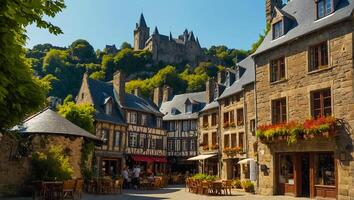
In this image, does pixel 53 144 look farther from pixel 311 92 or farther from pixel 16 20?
pixel 16 20

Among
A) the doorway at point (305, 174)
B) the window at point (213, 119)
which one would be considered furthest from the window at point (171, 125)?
the doorway at point (305, 174)

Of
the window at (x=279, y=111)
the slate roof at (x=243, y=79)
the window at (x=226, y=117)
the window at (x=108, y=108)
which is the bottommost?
the window at (x=279, y=111)

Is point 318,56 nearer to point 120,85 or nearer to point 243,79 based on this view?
point 243,79

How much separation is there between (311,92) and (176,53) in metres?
73.9

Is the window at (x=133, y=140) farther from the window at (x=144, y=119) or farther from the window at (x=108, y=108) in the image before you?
the window at (x=108, y=108)

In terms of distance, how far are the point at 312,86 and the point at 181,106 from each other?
24.9 meters

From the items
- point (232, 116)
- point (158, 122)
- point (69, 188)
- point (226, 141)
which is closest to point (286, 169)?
point (69, 188)

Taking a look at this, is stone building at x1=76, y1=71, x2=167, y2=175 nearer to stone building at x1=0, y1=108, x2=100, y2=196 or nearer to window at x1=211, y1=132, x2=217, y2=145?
window at x1=211, y1=132, x2=217, y2=145

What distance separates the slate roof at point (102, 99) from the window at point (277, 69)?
1535 centimetres

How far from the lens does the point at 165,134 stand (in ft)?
128

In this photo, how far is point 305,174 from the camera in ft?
54.9

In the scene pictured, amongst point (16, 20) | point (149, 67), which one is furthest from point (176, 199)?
point (149, 67)

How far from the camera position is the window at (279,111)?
58.4ft

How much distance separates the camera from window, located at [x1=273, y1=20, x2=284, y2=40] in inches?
735
